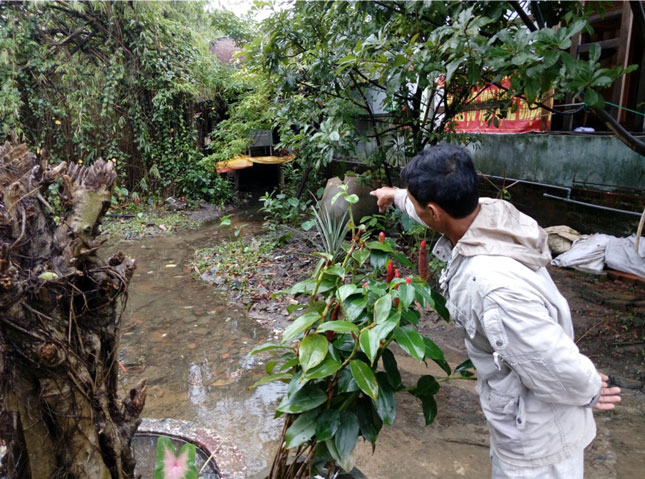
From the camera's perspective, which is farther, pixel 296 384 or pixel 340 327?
pixel 296 384

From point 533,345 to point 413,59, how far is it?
1939 mm

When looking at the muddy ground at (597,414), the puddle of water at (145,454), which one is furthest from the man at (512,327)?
the puddle of water at (145,454)

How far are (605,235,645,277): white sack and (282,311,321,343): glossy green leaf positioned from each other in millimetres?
3953

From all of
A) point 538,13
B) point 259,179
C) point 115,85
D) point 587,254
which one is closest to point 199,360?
point 538,13

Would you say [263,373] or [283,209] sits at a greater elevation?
[283,209]

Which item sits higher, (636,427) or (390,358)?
(390,358)

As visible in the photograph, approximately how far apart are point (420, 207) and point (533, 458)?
0.79 meters

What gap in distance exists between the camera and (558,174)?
5273 mm

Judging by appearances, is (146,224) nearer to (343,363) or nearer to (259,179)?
(259,179)

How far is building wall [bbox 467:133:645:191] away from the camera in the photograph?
4543 mm

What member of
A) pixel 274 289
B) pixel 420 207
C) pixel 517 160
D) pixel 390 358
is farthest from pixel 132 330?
pixel 517 160

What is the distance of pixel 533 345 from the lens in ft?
3.85

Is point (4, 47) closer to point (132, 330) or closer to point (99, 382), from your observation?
point (132, 330)

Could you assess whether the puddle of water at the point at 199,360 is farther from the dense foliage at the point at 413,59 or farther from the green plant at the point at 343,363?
the dense foliage at the point at 413,59
